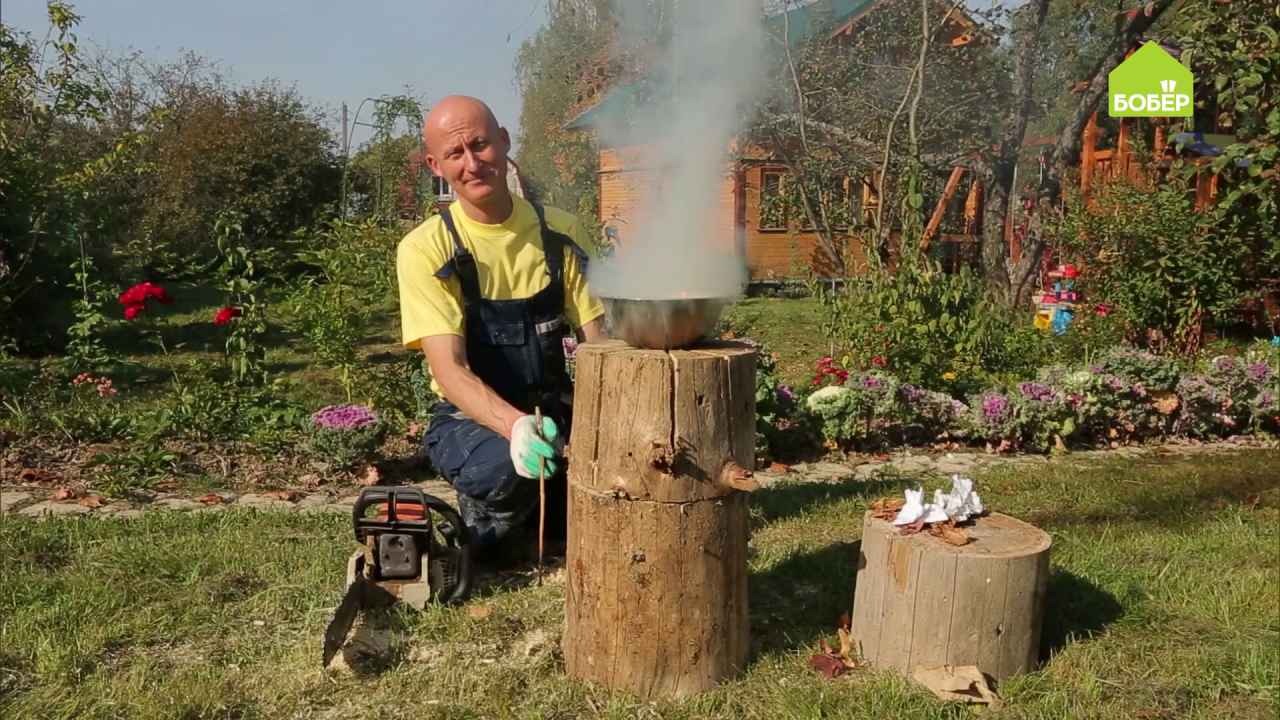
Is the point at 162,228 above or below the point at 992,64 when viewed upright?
below

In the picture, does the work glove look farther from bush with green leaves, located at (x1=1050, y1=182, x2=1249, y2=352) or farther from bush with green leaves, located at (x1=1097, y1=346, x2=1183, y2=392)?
bush with green leaves, located at (x1=1050, y1=182, x2=1249, y2=352)

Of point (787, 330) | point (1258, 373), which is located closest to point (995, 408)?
point (1258, 373)

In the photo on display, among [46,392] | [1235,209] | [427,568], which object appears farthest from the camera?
[1235,209]

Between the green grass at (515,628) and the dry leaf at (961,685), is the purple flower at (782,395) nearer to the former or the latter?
the green grass at (515,628)

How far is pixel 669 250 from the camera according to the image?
270cm

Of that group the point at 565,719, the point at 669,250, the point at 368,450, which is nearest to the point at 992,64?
the point at 368,450

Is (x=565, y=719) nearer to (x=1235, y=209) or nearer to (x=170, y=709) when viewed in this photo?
(x=170, y=709)

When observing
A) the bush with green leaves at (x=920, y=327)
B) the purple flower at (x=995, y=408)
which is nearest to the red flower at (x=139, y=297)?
the bush with green leaves at (x=920, y=327)

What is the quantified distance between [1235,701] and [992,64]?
849 cm

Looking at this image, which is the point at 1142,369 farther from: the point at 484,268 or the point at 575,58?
the point at 484,268

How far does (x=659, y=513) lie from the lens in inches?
96.2

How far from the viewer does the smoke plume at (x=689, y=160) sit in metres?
2.66

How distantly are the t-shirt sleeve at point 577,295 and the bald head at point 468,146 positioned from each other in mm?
374

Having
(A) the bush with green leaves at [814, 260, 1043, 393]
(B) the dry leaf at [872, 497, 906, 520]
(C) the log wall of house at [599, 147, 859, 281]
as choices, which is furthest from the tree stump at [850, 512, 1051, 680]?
(A) the bush with green leaves at [814, 260, 1043, 393]
